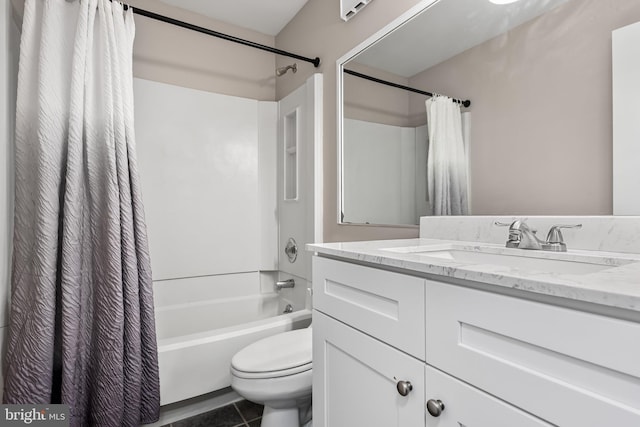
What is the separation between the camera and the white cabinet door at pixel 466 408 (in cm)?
52

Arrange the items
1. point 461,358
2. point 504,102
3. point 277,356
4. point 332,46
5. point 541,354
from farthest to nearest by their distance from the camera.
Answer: point 332,46
point 277,356
point 504,102
point 461,358
point 541,354

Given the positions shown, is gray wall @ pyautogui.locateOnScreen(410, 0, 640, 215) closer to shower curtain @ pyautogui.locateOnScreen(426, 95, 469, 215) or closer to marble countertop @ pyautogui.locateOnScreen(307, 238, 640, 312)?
shower curtain @ pyautogui.locateOnScreen(426, 95, 469, 215)

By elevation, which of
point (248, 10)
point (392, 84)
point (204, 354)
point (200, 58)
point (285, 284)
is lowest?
point (204, 354)

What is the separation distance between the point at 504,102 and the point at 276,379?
1.25 meters

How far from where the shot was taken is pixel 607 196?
851 mm

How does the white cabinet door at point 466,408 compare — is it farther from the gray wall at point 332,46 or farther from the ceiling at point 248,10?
the ceiling at point 248,10

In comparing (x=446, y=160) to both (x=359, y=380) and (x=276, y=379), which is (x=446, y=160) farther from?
(x=276, y=379)

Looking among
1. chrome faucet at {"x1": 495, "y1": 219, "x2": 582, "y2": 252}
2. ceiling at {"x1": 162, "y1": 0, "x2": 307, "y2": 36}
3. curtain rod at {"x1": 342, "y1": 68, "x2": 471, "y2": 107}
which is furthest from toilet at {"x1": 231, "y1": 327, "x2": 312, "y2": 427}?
ceiling at {"x1": 162, "y1": 0, "x2": 307, "y2": 36}

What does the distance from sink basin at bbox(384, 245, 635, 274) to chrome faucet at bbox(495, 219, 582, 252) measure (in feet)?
0.10

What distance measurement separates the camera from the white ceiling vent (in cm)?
161

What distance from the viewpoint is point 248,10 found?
222cm

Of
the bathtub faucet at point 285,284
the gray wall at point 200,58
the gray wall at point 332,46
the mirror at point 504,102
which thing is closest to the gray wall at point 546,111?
the mirror at point 504,102

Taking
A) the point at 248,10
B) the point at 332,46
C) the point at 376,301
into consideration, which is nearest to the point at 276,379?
the point at 376,301

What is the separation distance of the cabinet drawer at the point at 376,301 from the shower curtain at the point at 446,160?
1.87 feet
